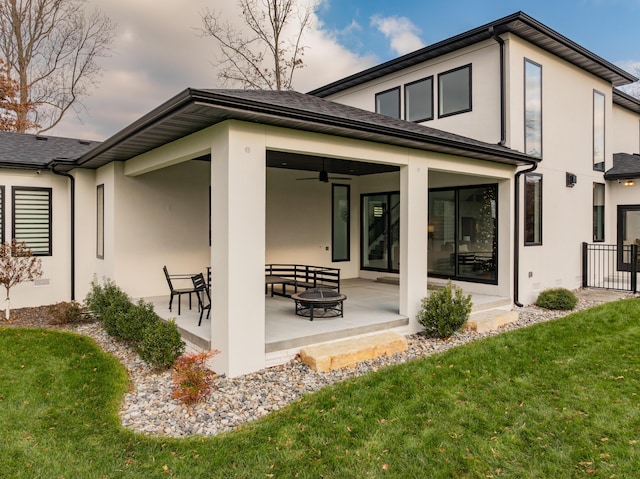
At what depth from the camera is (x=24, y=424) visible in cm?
411

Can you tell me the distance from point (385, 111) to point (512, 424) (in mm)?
9994

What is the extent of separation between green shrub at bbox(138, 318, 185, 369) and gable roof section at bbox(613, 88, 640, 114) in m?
14.5

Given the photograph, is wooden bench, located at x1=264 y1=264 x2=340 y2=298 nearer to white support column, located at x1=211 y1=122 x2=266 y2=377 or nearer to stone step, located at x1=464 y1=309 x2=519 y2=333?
stone step, located at x1=464 y1=309 x2=519 y2=333

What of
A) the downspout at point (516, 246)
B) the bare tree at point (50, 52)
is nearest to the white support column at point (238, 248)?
the downspout at point (516, 246)

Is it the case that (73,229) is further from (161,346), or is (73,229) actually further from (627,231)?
(627,231)

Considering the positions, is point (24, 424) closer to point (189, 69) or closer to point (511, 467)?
point (511, 467)

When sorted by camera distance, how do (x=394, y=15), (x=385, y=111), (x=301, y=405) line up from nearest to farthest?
1. (x=301, y=405)
2. (x=385, y=111)
3. (x=394, y=15)

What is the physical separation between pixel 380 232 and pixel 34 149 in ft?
29.7

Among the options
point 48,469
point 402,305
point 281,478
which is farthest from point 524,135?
point 48,469

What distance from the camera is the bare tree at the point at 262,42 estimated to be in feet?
58.5

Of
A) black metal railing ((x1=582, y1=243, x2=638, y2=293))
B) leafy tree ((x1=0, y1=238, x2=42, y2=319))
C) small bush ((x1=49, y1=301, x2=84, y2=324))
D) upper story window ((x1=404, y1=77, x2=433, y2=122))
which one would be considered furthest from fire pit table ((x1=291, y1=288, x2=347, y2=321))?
black metal railing ((x1=582, y1=243, x2=638, y2=293))

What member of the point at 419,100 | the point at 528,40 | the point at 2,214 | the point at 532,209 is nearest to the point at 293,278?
the point at 532,209

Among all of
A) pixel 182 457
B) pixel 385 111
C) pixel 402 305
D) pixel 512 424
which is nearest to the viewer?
pixel 182 457

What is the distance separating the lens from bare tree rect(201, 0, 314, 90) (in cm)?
1783
